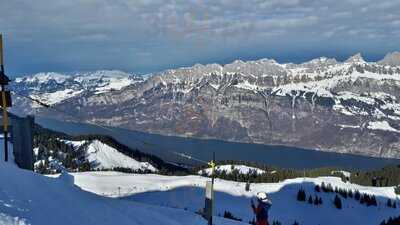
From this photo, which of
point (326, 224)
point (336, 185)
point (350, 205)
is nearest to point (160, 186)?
point (326, 224)

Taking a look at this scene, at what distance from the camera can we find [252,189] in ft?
376

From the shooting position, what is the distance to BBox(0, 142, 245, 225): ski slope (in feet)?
44.9

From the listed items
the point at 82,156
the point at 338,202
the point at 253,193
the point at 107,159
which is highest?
the point at 253,193

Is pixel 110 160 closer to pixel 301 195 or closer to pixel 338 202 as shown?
pixel 301 195

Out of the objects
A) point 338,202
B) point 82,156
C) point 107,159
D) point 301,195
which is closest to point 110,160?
point 107,159

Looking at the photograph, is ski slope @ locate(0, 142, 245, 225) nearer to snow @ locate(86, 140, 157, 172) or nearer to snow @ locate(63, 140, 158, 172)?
snow @ locate(63, 140, 158, 172)

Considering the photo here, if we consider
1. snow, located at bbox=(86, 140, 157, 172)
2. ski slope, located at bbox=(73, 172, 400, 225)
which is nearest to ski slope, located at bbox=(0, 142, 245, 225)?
ski slope, located at bbox=(73, 172, 400, 225)

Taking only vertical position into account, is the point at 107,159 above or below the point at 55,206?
below

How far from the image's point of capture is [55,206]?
49.2 feet

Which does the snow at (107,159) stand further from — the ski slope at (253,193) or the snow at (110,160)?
the ski slope at (253,193)

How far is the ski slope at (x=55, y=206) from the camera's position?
44.9ft

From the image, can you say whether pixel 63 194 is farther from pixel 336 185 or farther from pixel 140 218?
pixel 336 185

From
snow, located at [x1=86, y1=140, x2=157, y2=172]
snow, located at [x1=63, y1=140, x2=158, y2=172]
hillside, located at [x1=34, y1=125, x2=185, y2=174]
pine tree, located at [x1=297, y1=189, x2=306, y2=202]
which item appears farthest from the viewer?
snow, located at [x1=86, y1=140, x2=157, y2=172]

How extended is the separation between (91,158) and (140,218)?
176 meters
